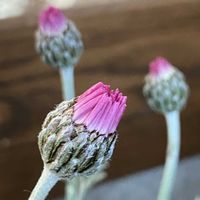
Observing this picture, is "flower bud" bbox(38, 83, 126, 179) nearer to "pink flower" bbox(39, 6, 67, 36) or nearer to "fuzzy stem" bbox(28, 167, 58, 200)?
"fuzzy stem" bbox(28, 167, 58, 200)

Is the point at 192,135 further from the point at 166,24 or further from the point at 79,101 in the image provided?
the point at 79,101

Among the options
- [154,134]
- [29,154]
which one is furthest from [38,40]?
[154,134]

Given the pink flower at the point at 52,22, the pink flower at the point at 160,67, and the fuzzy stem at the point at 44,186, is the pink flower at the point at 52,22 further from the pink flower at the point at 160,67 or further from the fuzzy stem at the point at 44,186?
the fuzzy stem at the point at 44,186

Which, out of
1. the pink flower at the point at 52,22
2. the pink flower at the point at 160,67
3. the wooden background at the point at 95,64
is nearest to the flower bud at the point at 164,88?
the pink flower at the point at 160,67

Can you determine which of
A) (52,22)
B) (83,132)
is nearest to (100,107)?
(83,132)

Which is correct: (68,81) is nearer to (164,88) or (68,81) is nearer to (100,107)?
(164,88)
